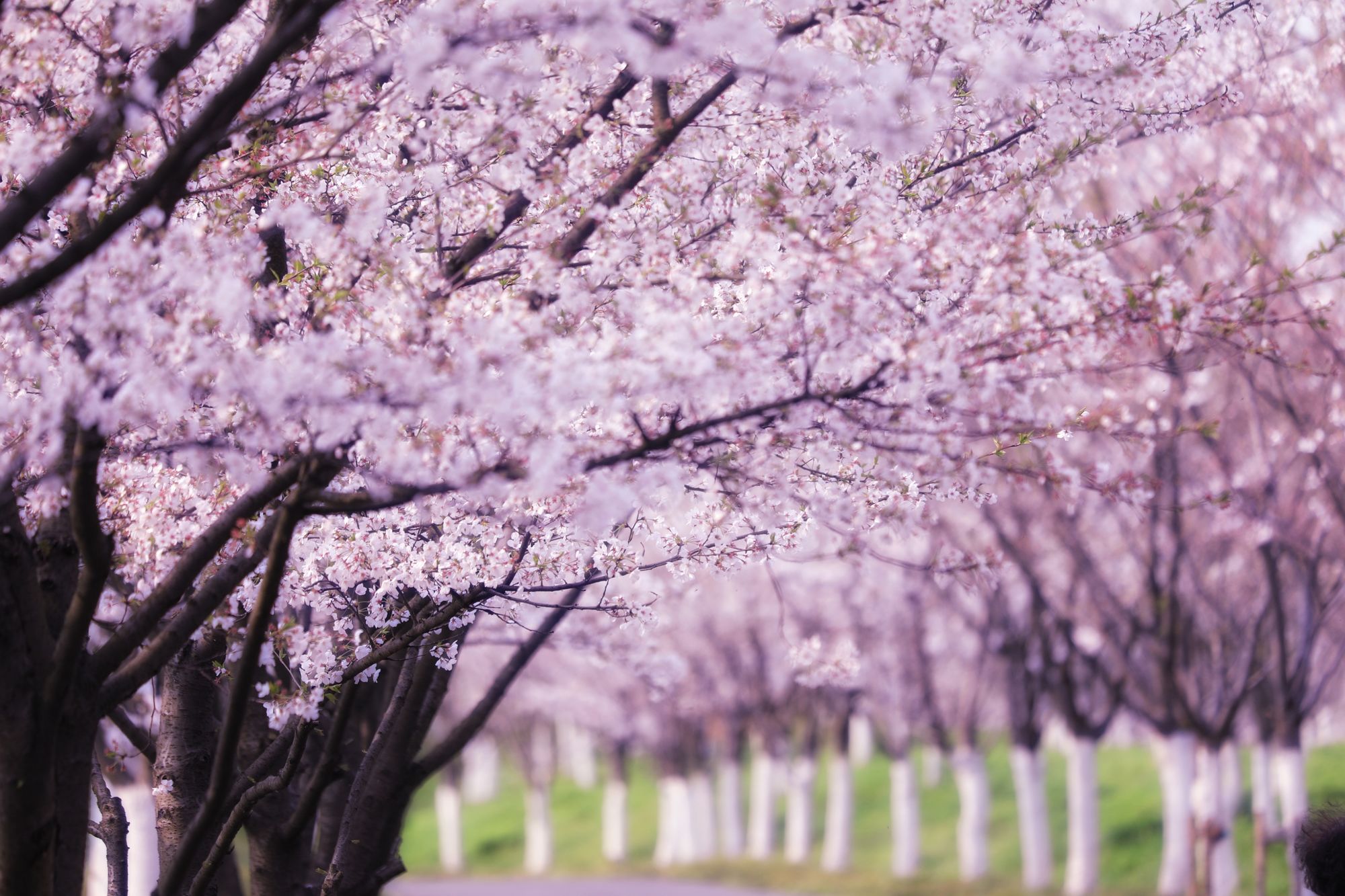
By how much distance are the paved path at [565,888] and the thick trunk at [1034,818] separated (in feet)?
16.9

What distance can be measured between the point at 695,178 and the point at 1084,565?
1259 cm

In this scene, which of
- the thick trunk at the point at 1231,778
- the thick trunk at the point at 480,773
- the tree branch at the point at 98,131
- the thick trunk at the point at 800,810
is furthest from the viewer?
the thick trunk at the point at 480,773

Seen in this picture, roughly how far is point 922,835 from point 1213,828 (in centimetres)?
2173

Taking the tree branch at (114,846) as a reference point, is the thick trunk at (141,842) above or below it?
below

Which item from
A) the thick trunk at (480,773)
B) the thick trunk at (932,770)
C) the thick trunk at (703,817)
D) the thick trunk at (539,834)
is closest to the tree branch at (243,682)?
the thick trunk at (703,817)

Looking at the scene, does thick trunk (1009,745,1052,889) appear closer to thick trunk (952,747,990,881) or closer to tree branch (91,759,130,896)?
thick trunk (952,747,990,881)

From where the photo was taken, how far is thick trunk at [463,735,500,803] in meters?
57.3

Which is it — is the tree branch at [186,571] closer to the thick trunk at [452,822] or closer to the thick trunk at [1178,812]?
the thick trunk at [1178,812]

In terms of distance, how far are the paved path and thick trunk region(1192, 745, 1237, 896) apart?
9.99 m

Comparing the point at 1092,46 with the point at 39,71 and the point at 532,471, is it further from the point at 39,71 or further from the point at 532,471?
the point at 39,71

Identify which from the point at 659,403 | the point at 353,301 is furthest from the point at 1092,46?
the point at 353,301

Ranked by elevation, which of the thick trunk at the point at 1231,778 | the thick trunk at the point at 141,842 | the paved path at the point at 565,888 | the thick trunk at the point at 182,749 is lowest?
the paved path at the point at 565,888

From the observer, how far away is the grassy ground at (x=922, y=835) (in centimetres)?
2716

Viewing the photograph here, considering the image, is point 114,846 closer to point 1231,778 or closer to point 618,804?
point 1231,778
